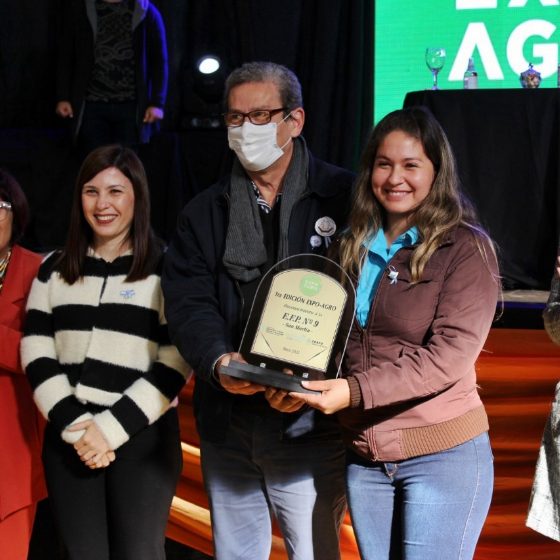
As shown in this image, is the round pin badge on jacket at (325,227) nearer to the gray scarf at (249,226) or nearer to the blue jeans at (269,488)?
the gray scarf at (249,226)

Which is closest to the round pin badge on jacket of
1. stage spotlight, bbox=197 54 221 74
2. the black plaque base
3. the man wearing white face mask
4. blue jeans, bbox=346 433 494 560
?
the man wearing white face mask

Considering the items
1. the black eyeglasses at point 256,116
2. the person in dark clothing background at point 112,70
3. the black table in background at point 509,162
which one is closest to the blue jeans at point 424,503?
the black eyeglasses at point 256,116

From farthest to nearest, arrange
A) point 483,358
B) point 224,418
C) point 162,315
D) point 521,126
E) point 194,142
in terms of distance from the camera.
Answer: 1. point 194,142
2. point 521,126
3. point 483,358
4. point 162,315
5. point 224,418

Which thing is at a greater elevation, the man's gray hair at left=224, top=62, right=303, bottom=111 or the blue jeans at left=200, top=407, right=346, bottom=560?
the man's gray hair at left=224, top=62, right=303, bottom=111

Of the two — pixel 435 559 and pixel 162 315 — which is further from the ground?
pixel 162 315

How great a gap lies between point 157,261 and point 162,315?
0.16 meters

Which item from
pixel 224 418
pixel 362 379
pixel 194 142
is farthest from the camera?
pixel 194 142

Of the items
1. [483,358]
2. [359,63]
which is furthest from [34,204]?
[483,358]

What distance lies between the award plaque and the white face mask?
1.23ft

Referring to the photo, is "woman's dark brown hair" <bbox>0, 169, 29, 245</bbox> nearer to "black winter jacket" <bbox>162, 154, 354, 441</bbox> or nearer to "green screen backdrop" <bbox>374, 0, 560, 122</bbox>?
"black winter jacket" <bbox>162, 154, 354, 441</bbox>

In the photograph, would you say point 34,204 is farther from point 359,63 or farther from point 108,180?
point 108,180

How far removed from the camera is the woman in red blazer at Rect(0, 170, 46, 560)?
251 cm

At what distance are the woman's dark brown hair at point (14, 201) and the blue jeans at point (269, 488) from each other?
0.92 metres

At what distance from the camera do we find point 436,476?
6.22 feet
